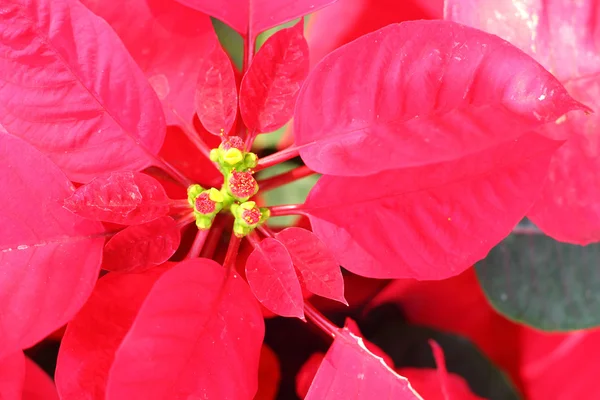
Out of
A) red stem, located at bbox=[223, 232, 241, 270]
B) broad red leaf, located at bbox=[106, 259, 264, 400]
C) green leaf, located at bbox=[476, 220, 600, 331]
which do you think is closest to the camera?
broad red leaf, located at bbox=[106, 259, 264, 400]

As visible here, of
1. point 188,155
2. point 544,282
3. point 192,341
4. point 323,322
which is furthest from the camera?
point 544,282

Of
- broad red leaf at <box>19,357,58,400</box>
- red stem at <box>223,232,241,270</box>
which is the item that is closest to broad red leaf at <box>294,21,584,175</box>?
red stem at <box>223,232,241,270</box>

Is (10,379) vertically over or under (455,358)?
over

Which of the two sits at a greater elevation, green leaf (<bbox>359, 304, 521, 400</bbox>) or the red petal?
the red petal

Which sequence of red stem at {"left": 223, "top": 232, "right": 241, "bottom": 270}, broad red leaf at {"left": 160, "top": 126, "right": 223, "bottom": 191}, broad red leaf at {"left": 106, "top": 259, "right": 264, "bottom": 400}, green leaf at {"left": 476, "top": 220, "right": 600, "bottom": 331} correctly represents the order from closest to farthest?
broad red leaf at {"left": 106, "top": 259, "right": 264, "bottom": 400}, red stem at {"left": 223, "top": 232, "right": 241, "bottom": 270}, broad red leaf at {"left": 160, "top": 126, "right": 223, "bottom": 191}, green leaf at {"left": 476, "top": 220, "right": 600, "bottom": 331}

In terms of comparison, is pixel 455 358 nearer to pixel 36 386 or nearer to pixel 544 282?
pixel 544 282

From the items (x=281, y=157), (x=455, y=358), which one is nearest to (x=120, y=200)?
(x=281, y=157)

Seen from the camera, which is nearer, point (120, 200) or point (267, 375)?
point (120, 200)

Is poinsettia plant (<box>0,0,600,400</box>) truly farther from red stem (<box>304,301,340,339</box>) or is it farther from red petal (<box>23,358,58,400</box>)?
red petal (<box>23,358,58,400</box>)
